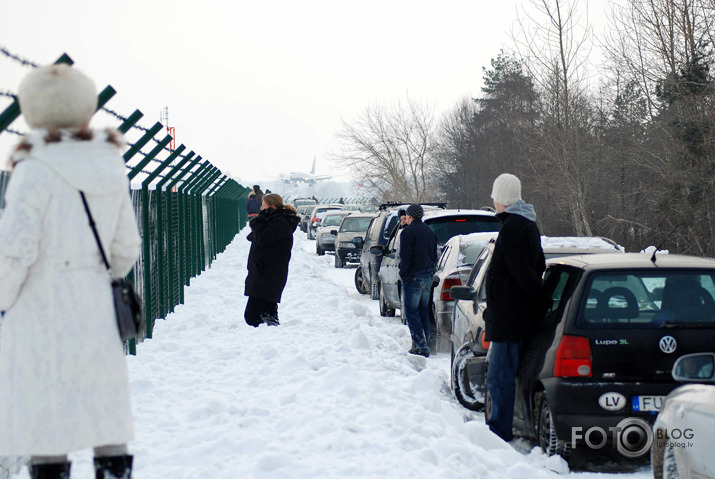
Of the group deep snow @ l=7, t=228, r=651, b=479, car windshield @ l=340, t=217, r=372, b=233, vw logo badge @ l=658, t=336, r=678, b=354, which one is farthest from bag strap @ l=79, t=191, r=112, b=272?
car windshield @ l=340, t=217, r=372, b=233

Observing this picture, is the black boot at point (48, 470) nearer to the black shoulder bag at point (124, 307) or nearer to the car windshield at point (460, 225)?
the black shoulder bag at point (124, 307)

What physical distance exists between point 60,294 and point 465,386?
5.04 meters

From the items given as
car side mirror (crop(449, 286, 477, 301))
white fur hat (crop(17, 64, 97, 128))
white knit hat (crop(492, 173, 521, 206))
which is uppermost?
white fur hat (crop(17, 64, 97, 128))

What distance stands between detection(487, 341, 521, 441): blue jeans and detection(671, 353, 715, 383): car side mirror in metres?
2.36

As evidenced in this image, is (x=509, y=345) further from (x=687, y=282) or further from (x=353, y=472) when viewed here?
(x=353, y=472)

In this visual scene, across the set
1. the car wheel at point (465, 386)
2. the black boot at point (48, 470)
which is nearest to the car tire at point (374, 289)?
the car wheel at point (465, 386)

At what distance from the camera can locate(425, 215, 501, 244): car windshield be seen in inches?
490

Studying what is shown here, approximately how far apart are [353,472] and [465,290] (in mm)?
2892

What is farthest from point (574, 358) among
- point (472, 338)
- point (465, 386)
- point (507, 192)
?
point (465, 386)

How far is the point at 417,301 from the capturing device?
10367 mm

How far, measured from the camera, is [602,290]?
5855mm

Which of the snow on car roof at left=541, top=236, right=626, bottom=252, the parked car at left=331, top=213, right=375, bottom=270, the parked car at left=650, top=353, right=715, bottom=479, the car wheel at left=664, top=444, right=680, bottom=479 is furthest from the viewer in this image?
the parked car at left=331, top=213, right=375, bottom=270

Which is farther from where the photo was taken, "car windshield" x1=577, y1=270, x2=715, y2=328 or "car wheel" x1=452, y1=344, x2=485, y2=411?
"car wheel" x1=452, y1=344, x2=485, y2=411

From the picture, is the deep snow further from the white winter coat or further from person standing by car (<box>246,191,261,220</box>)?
person standing by car (<box>246,191,261,220</box>)
